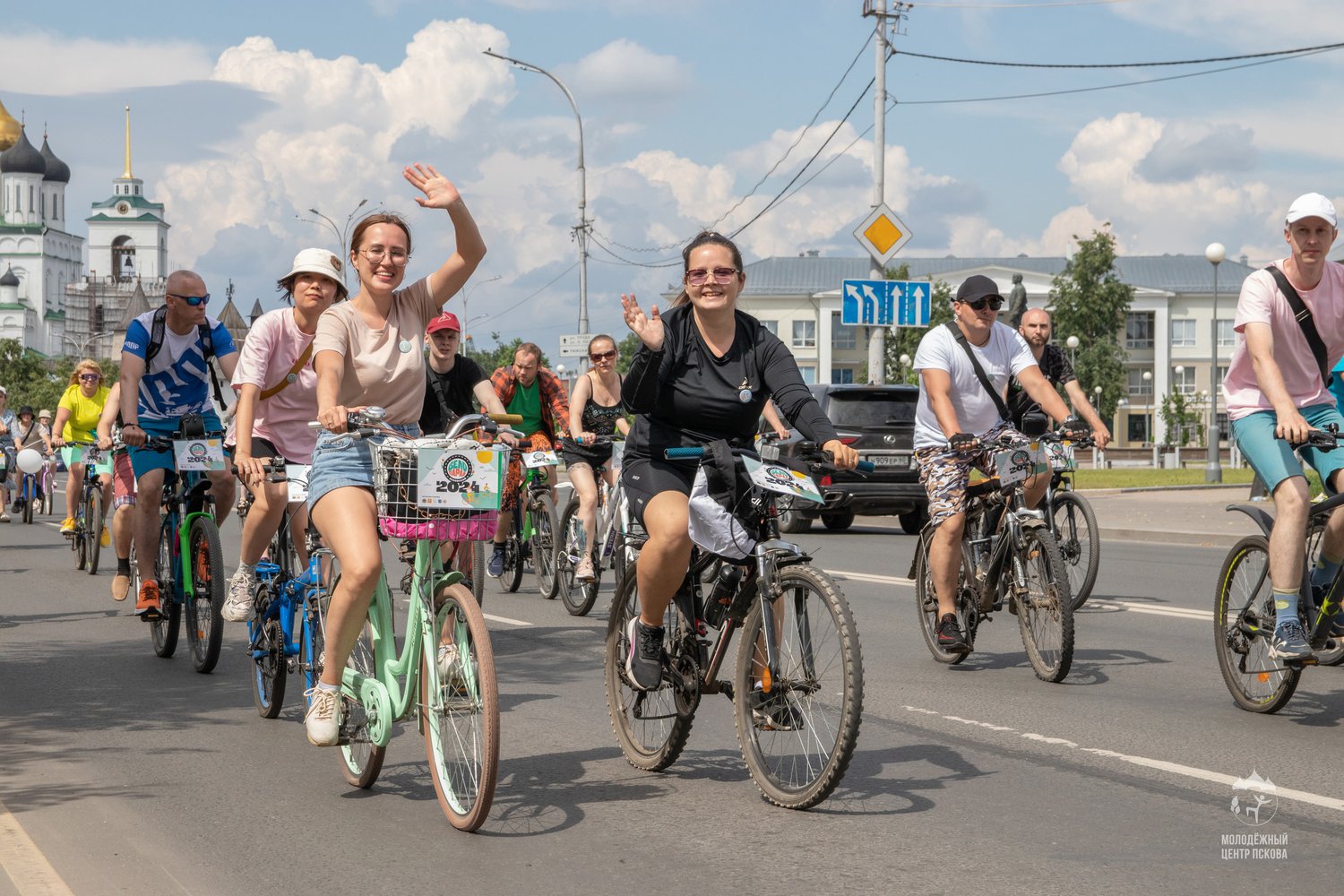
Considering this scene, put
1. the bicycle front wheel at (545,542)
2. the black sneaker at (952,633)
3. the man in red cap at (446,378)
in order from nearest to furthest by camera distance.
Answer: the black sneaker at (952,633), the man in red cap at (446,378), the bicycle front wheel at (545,542)

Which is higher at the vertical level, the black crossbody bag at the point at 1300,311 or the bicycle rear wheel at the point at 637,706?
the black crossbody bag at the point at 1300,311

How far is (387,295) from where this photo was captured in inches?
238

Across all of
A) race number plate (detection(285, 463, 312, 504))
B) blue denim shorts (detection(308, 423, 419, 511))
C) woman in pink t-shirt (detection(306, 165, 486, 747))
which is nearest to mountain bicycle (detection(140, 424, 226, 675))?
race number plate (detection(285, 463, 312, 504))

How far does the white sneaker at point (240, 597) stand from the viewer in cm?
771

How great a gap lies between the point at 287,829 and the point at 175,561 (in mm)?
3969

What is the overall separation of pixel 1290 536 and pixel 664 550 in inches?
109

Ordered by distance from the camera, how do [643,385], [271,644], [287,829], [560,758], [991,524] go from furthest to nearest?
[991,524] < [271,644] < [560,758] < [643,385] < [287,829]

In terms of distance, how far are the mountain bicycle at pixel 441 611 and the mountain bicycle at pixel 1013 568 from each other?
11.9ft

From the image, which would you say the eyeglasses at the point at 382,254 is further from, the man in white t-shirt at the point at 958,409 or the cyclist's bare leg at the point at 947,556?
the cyclist's bare leg at the point at 947,556

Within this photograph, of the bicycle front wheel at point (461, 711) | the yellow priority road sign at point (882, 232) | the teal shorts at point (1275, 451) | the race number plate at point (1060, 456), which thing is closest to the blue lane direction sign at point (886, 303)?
the yellow priority road sign at point (882, 232)

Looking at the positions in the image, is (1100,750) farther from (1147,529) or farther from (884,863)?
(1147,529)

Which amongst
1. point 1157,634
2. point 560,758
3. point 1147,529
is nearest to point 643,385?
point 560,758

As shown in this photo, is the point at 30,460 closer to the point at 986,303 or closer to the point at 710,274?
the point at 986,303

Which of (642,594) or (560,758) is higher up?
(642,594)
